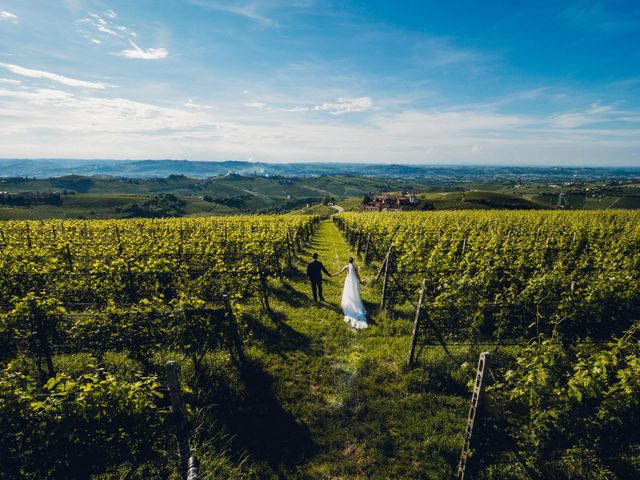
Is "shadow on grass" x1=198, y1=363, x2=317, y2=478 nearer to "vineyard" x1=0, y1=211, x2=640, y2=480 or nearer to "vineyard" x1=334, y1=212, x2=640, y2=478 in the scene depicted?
"vineyard" x1=0, y1=211, x2=640, y2=480

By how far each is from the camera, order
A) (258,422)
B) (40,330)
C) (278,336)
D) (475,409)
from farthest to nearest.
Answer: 1. (278,336)
2. (40,330)
3. (258,422)
4. (475,409)

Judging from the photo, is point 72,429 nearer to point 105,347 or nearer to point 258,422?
point 258,422

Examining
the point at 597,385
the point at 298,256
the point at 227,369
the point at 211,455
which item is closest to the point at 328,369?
the point at 227,369

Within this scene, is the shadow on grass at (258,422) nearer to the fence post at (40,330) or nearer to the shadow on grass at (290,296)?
the fence post at (40,330)

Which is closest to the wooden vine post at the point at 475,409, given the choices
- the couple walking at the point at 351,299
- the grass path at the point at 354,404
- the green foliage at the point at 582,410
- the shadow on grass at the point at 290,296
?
the grass path at the point at 354,404

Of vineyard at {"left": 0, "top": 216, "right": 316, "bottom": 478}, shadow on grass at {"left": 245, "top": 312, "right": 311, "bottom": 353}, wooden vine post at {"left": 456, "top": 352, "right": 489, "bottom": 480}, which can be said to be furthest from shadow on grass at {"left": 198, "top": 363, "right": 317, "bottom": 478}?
wooden vine post at {"left": 456, "top": 352, "right": 489, "bottom": 480}

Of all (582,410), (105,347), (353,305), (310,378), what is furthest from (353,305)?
(105,347)
